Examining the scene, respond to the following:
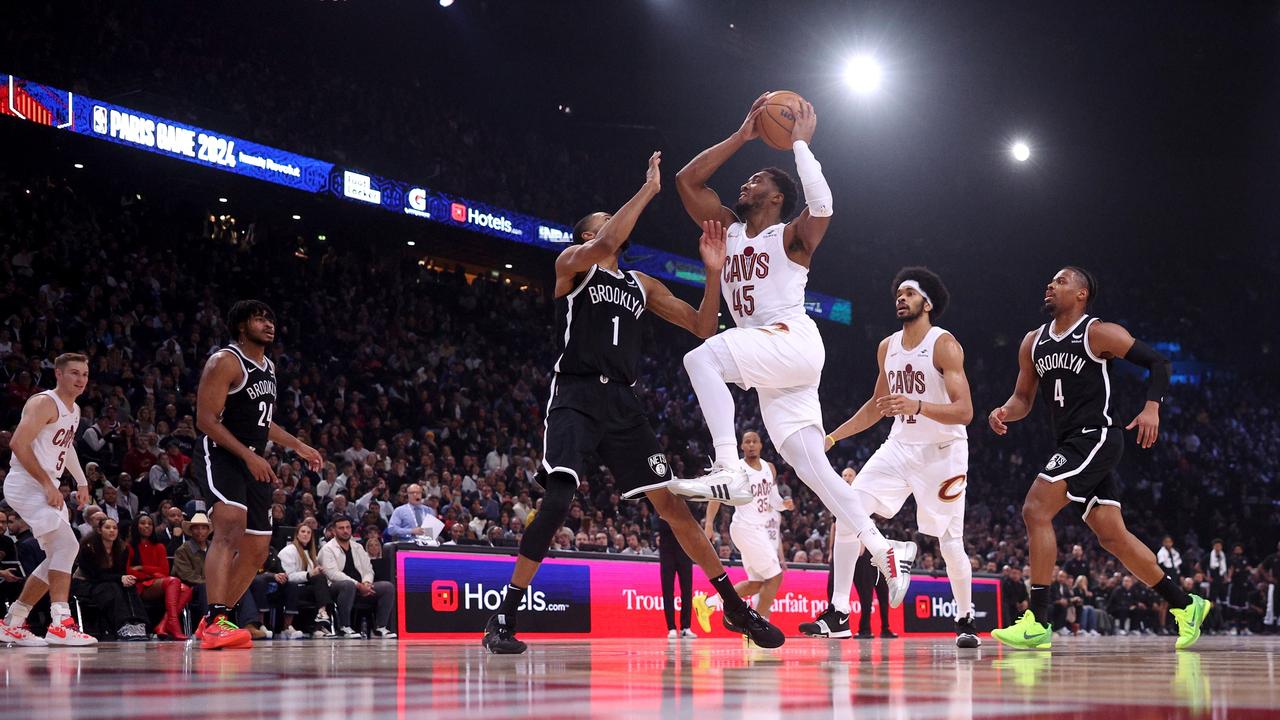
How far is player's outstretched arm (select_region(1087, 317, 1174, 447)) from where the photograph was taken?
7.05 metres

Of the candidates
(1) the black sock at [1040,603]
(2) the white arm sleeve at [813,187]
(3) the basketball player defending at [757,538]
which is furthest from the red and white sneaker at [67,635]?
(1) the black sock at [1040,603]

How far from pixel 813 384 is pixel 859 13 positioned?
55.6ft

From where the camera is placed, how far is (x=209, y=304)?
→ 18781 millimetres

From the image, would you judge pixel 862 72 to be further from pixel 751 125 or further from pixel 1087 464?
pixel 751 125

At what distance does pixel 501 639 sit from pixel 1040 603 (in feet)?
11.4

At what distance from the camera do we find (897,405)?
6301 millimetres

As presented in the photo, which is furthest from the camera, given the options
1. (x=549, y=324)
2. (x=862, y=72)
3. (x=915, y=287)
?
(x=549, y=324)

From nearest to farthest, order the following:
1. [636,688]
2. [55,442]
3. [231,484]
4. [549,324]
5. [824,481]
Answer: [636,688] < [824,481] < [231,484] < [55,442] < [549,324]

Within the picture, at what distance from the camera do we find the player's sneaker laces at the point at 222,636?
21.5 ft

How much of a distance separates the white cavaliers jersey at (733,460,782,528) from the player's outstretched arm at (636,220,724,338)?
418cm

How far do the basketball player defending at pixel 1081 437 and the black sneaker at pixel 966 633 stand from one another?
162mm

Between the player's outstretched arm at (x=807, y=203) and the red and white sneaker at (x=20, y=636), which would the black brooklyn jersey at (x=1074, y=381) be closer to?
the player's outstretched arm at (x=807, y=203)

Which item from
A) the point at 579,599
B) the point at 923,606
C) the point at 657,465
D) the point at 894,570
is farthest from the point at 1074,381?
the point at 923,606

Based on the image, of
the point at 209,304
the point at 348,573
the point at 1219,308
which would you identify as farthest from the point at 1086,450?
the point at 1219,308
